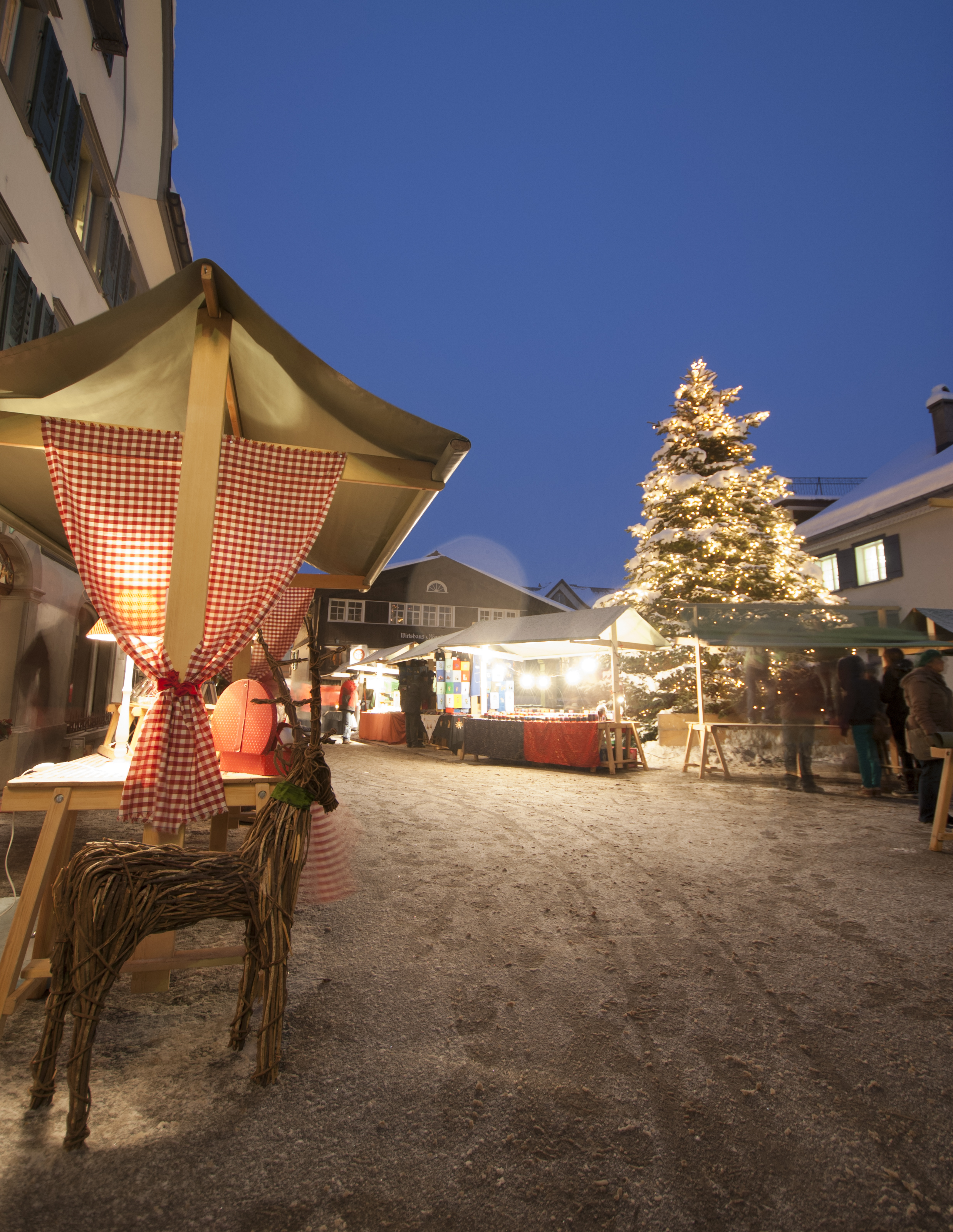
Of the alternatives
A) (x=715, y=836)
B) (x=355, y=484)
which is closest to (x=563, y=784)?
(x=715, y=836)

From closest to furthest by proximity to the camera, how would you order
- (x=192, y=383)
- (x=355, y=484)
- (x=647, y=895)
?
(x=192, y=383), (x=647, y=895), (x=355, y=484)

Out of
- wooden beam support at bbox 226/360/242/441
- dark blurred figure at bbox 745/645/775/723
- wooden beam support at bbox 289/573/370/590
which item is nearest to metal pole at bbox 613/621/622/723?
dark blurred figure at bbox 745/645/775/723

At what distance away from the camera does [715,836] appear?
19.2 ft

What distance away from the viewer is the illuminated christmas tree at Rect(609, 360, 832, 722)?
1320cm

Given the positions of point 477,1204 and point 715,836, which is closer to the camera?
point 477,1204

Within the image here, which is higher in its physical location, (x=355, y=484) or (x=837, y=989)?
(x=355, y=484)

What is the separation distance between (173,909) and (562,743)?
375 inches

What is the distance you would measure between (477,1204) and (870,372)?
19341cm

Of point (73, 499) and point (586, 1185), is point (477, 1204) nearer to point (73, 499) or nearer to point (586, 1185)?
point (586, 1185)

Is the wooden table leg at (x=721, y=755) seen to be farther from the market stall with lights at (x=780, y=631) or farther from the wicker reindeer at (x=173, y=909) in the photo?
the wicker reindeer at (x=173, y=909)

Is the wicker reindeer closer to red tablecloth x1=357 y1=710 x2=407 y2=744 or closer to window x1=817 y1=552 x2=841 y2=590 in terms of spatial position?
red tablecloth x1=357 y1=710 x2=407 y2=744

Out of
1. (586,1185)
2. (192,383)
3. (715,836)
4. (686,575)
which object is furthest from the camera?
(686,575)

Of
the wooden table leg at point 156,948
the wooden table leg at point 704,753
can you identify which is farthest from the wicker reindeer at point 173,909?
the wooden table leg at point 704,753

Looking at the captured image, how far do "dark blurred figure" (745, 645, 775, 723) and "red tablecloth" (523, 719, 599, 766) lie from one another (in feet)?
11.3
